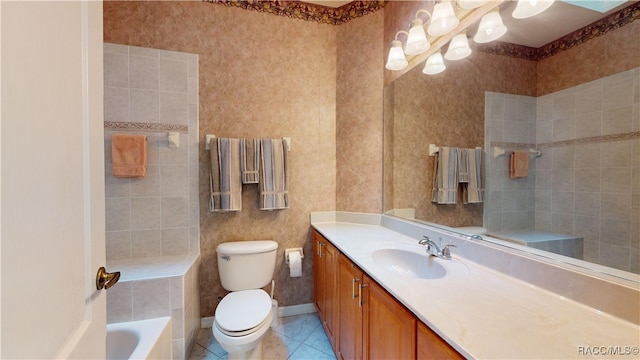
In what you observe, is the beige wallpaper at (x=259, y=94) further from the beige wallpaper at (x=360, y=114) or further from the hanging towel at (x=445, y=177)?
the hanging towel at (x=445, y=177)

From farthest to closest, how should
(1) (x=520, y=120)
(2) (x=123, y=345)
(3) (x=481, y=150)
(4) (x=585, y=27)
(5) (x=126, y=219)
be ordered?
(5) (x=126, y=219) → (2) (x=123, y=345) → (3) (x=481, y=150) → (1) (x=520, y=120) → (4) (x=585, y=27)

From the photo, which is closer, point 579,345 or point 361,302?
point 579,345

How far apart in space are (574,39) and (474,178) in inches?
27.1

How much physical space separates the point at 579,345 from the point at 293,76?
7.19ft

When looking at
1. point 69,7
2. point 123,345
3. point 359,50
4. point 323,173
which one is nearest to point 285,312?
point 123,345

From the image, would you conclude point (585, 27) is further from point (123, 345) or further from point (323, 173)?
point (123, 345)

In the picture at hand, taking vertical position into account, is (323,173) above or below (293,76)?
below

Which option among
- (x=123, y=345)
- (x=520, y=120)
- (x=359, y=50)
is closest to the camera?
(x=520, y=120)

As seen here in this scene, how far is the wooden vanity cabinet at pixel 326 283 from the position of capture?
1581mm

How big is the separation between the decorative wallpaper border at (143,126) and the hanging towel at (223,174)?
0.90 feet

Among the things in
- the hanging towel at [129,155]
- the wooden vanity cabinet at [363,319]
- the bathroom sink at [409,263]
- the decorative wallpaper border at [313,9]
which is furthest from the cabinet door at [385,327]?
the decorative wallpaper border at [313,9]

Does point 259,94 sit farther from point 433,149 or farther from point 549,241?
point 549,241

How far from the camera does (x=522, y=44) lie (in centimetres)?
109

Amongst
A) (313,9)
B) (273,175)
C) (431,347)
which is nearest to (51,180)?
(431,347)
